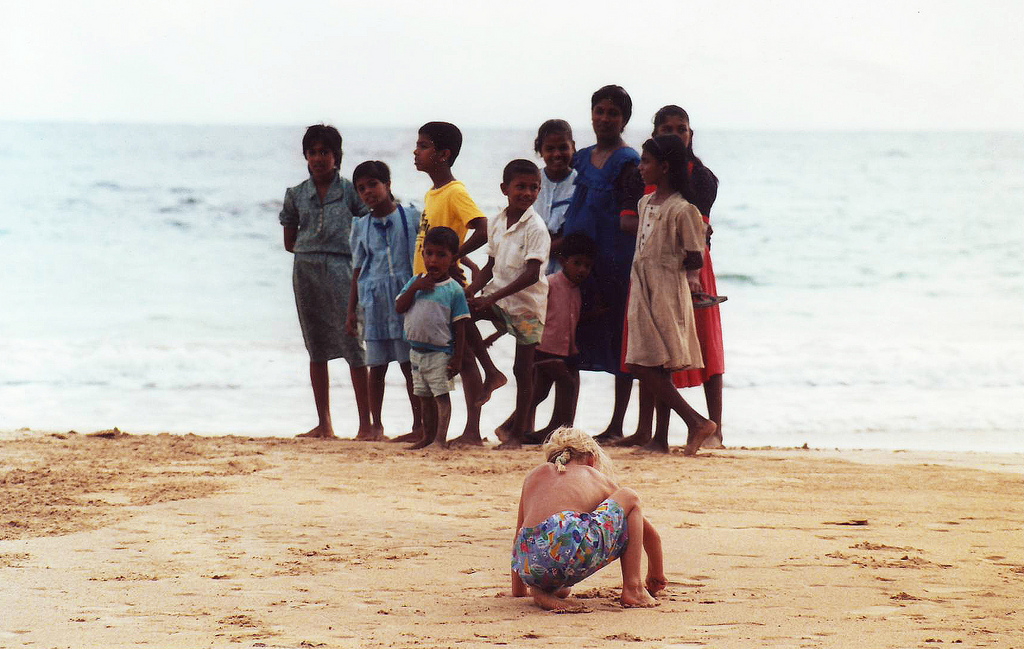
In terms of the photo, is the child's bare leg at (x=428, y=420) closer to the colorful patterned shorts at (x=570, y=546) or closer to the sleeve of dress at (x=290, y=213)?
the sleeve of dress at (x=290, y=213)

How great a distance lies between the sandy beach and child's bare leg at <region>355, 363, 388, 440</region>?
24 cm

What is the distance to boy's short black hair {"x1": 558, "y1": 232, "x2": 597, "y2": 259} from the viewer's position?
20.1ft

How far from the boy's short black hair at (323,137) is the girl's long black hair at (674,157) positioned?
191 cm

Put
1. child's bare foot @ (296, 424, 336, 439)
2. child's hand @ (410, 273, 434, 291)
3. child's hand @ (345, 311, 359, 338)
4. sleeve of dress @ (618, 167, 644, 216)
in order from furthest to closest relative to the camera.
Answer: child's bare foot @ (296, 424, 336, 439) < child's hand @ (345, 311, 359, 338) < sleeve of dress @ (618, 167, 644, 216) < child's hand @ (410, 273, 434, 291)

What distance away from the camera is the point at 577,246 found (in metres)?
6.14

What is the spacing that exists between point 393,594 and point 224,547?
884mm

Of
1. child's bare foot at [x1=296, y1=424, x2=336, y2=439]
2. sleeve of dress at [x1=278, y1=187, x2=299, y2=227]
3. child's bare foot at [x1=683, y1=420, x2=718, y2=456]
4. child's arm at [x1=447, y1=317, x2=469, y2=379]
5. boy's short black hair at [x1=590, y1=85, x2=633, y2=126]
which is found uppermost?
boy's short black hair at [x1=590, y1=85, x2=633, y2=126]

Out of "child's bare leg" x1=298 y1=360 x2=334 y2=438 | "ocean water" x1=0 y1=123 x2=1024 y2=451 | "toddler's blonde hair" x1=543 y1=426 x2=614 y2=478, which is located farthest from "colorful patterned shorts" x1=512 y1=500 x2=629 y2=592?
"ocean water" x1=0 y1=123 x2=1024 y2=451

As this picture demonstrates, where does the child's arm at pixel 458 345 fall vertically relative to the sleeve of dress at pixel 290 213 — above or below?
below

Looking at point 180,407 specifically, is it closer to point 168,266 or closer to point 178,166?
point 168,266

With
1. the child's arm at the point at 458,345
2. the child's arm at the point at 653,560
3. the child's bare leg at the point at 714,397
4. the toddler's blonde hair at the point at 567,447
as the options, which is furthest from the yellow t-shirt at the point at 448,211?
the child's arm at the point at 653,560

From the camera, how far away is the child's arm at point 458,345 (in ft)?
19.3

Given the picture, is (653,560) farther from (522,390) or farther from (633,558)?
(522,390)

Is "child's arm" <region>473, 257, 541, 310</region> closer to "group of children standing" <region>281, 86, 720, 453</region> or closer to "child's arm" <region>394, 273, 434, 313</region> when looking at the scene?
"group of children standing" <region>281, 86, 720, 453</region>
